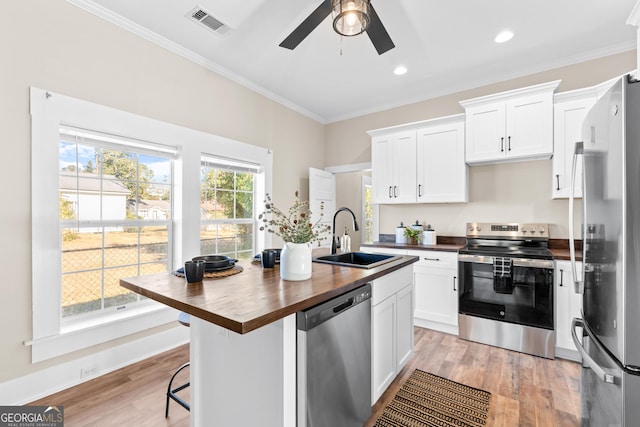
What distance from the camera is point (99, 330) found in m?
2.39

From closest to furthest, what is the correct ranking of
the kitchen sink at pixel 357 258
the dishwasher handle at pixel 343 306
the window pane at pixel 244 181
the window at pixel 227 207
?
the dishwasher handle at pixel 343 306 < the kitchen sink at pixel 357 258 < the window at pixel 227 207 < the window pane at pixel 244 181

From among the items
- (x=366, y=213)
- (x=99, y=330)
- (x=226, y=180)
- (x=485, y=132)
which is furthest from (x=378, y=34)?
(x=366, y=213)

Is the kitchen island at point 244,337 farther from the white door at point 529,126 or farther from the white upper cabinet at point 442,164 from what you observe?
the white door at point 529,126

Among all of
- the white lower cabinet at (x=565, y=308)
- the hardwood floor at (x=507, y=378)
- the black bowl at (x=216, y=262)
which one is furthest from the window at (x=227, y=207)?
the white lower cabinet at (x=565, y=308)

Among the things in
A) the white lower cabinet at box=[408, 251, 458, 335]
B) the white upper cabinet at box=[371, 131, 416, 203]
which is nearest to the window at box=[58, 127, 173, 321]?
the white upper cabinet at box=[371, 131, 416, 203]

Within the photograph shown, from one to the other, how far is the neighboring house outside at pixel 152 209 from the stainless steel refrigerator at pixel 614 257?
3.30 metres

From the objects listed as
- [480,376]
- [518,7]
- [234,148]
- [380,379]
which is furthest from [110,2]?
[480,376]

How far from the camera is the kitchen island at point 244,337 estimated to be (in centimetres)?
116

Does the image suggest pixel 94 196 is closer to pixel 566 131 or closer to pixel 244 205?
pixel 244 205

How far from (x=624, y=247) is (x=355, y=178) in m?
5.38

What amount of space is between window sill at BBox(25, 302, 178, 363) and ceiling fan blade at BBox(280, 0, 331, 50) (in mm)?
2668

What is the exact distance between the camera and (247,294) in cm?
133

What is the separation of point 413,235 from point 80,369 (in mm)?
3675

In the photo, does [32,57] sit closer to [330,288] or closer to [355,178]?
[330,288]
